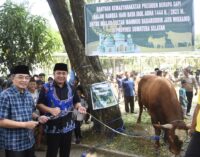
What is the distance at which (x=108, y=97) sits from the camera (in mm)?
8602

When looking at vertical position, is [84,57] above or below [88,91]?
above

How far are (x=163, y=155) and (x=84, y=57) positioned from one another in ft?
9.65

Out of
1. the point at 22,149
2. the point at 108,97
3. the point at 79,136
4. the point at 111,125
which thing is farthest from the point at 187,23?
the point at 22,149

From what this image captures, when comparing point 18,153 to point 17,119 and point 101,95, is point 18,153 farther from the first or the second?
point 101,95

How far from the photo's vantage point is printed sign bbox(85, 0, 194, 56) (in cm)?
721

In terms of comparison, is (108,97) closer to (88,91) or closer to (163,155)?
(88,91)

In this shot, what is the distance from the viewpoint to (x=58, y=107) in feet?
16.4

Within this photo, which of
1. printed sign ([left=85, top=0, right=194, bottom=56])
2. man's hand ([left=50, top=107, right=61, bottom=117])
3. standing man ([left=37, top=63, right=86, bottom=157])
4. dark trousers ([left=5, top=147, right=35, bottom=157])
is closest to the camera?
dark trousers ([left=5, top=147, right=35, bottom=157])

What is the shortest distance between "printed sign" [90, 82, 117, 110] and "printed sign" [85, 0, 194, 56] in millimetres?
986

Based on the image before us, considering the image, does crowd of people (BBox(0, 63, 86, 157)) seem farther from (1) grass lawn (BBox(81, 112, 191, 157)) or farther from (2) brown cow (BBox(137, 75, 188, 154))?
(1) grass lawn (BBox(81, 112, 191, 157))

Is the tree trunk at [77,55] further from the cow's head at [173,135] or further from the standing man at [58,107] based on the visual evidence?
the standing man at [58,107]

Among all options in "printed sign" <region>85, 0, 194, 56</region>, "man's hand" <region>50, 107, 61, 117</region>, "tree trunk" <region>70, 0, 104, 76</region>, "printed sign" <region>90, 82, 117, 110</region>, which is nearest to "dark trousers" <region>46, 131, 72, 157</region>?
"man's hand" <region>50, 107, 61, 117</region>

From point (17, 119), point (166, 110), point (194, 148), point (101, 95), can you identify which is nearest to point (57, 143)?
point (17, 119)

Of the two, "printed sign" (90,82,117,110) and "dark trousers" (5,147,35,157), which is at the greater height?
"printed sign" (90,82,117,110)
